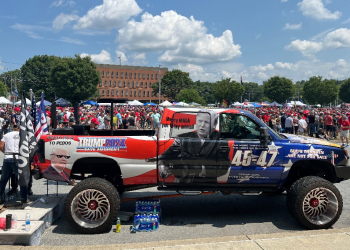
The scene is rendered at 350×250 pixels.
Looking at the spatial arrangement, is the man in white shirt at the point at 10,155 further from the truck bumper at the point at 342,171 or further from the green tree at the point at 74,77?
the green tree at the point at 74,77

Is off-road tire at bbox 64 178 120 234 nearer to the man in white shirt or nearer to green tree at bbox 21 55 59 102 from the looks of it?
the man in white shirt

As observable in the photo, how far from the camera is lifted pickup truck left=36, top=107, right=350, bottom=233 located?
17.0 ft

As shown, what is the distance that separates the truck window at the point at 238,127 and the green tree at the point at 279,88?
295 ft

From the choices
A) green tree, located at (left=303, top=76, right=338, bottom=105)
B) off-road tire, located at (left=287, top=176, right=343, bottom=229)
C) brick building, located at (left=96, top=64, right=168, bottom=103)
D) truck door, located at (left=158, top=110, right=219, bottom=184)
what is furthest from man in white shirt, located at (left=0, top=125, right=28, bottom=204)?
brick building, located at (left=96, top=64, right=168, bottom=103)

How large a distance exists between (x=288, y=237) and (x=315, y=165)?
165 centimetres

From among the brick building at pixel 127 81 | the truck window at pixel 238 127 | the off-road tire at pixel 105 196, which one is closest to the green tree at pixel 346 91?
the brick building at pixel 127 81

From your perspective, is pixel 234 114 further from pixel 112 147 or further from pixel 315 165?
pixel 112 147

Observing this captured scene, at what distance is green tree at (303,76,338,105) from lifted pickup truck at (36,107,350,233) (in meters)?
86.6

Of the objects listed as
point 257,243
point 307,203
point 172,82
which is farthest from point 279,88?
point 257,243

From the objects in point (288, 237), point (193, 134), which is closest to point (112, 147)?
point (193, 134)

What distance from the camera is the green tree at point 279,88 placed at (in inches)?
3568

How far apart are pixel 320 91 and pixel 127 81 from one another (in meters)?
62.5

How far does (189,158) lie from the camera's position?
524cm

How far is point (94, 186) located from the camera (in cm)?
506
